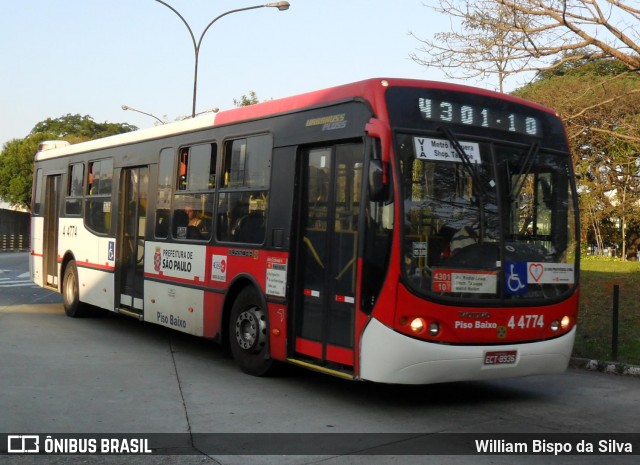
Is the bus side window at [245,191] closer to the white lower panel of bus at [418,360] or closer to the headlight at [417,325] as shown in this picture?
the white lower panel of bus at [418,360]

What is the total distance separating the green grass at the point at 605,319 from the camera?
12.0 metres

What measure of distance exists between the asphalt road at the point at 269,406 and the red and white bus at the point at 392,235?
0.42m

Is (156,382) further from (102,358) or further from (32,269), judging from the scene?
(32,269)

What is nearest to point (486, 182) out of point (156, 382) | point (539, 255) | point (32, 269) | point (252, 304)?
point (539, 255)

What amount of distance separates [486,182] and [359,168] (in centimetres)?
121

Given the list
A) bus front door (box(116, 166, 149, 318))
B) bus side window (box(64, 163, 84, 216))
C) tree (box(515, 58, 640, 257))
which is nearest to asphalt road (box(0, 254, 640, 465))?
bus front door (box(116, 166, 149, 318))

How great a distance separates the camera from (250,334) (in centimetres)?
973

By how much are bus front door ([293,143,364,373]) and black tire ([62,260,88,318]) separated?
7.42 m

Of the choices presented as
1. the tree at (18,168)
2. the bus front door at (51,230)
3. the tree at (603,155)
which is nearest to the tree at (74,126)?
the tree at (18,168)

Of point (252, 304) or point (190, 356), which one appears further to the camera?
point (190, 356)

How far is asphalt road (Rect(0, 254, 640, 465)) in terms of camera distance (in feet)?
21.7

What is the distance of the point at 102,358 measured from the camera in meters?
10.9

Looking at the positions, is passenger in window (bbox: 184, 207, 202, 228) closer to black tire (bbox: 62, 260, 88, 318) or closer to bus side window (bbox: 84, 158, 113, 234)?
bus side window (bbox: 84, 158, 113, 234)

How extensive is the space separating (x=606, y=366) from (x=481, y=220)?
4197 mm
